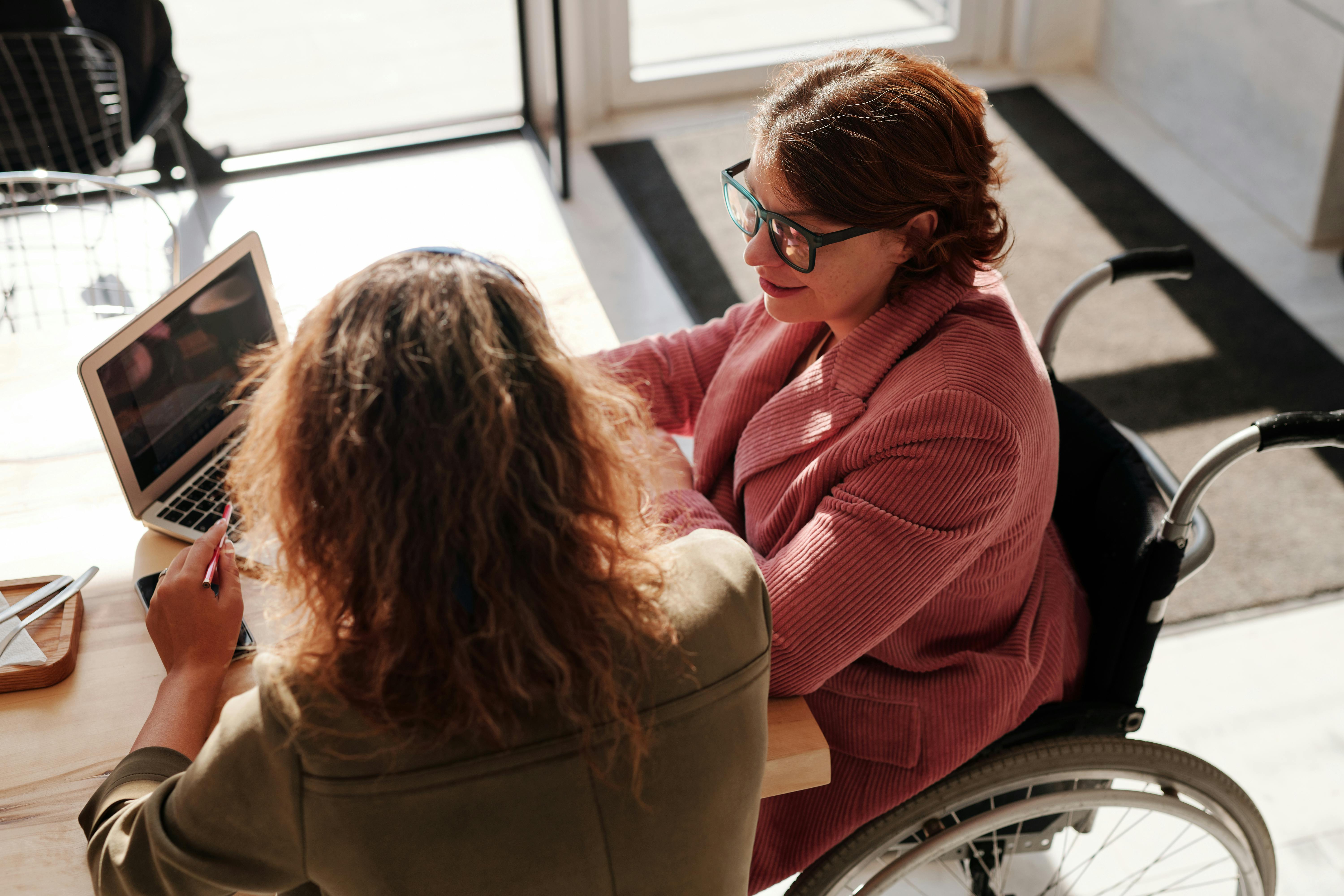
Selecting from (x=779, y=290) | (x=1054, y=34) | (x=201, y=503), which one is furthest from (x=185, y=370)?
(x=1054, y=34)

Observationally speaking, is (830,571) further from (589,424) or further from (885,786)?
(589,424)

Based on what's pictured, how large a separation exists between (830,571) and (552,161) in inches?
110

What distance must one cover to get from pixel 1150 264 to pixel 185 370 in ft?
4.29

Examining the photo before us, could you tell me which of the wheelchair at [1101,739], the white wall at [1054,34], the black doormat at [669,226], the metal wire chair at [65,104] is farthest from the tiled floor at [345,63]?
the wheelchair at [1101,739]

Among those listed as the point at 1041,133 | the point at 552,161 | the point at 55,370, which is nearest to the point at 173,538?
the point at 55,370

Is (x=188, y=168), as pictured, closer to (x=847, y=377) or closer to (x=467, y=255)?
(x=847, y=377)

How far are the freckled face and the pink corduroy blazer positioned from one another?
4 centimetres

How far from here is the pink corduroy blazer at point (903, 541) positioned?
1.22m

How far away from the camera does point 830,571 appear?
4.00 feet

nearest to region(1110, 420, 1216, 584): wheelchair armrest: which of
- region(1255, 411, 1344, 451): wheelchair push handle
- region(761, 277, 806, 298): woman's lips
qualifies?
region(1255, 411, 1344, 451): wheelchair push handle

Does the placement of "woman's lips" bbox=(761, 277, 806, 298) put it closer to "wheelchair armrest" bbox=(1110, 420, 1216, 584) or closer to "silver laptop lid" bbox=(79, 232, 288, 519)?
"wheelchair armrest" bbox=(1110, 420, 1216, 584)

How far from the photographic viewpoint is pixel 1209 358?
3002 millimetres

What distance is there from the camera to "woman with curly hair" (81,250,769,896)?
0.82m

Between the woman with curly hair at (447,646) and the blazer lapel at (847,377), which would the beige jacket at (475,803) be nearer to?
the woman with curly hair at (447,646)
